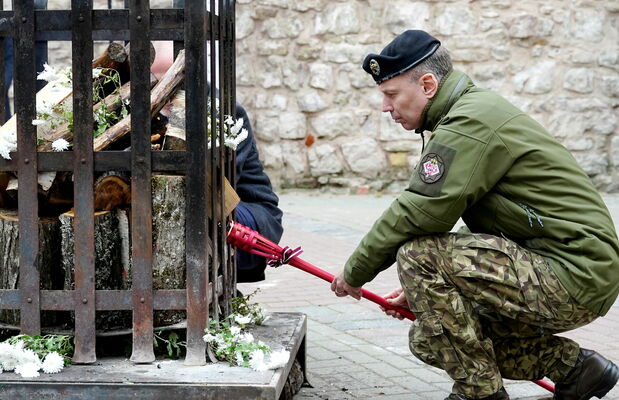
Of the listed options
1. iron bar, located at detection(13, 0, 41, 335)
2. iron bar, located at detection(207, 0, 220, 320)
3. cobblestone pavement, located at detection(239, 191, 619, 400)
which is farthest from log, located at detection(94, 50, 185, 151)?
cobblestone pavement, located at detection(239, 191, 619, 400)

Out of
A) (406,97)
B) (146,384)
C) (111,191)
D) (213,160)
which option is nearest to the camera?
(146,384)

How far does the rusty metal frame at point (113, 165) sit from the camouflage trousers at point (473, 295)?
2.33 feet

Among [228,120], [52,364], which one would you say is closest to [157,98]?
[228,120]

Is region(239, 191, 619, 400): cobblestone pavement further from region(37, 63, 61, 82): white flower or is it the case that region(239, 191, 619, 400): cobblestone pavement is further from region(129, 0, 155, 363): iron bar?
region(37, 63, 61, 82): white flower

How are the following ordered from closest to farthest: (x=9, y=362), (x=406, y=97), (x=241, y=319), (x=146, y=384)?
1. (x=146, y=384)
2. (x=9, y=362)
3. (x=241, y=319)
4. (x=406, y=97)

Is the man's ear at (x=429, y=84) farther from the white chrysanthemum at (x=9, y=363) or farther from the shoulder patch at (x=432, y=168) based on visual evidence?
the white chrysanthemum at (x=9, y=363)

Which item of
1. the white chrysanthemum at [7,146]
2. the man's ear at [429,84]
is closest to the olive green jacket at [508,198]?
the man's ear at [429,84]

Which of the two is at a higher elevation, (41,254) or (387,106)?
(387,106)

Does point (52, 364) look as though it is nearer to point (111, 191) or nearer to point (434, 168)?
point (111, 191)

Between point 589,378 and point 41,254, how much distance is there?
74.9 inches

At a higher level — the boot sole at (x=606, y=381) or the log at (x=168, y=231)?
the log at (x=168, y=231)

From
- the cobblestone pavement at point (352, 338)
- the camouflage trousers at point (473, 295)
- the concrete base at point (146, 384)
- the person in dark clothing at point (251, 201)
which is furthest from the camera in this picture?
the person in dark clothing at point (251, 201)

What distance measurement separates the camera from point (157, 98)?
3010 millimetres

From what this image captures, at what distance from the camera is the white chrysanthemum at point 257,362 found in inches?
112
